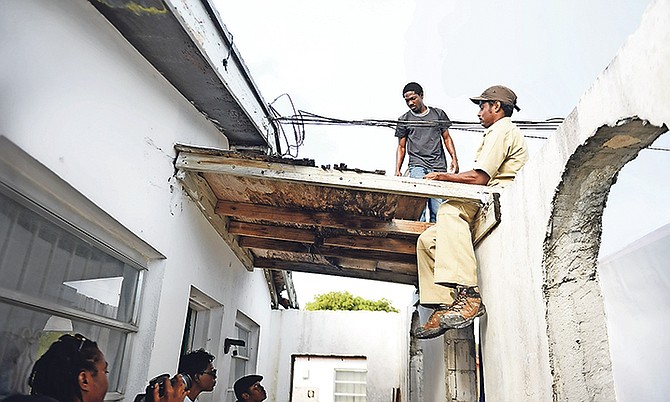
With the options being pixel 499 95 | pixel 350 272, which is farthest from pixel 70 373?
pixel 350 272

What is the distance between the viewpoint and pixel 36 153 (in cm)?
166

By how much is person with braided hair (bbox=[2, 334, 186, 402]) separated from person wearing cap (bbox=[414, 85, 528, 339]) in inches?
63.5

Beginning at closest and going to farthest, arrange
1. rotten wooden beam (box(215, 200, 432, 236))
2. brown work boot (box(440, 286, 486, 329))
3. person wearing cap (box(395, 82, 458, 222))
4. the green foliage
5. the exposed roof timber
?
1. brown work boot (box(440, 286, 486, 329))
2. the exposed roof timber
3. rotten wooden beam (box(215, 200, 432, 236))
4. person wearing cap (box(395, 82, 458, 222))
5. the green foliage

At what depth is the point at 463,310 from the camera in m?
2.54

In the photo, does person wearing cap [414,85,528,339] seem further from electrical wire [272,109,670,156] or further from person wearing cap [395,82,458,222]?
person wearing cap [395,82,458,222]

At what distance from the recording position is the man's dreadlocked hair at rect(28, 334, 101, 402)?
5.08 feet

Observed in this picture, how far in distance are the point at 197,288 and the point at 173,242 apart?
64cm

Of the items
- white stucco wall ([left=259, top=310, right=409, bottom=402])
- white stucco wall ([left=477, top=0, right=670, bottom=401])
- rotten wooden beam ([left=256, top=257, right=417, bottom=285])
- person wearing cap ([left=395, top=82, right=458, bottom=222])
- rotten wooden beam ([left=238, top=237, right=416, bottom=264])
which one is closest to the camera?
white stucco wall ([left=477, top=0, right=670, bottom=401])

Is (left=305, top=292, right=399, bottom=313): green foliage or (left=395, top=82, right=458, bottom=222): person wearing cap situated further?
(left=305, top=292, right=399, bottom=313): green foliage

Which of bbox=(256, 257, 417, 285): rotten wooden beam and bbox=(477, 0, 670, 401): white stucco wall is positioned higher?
bbox=(256, 257, 417, 285): rotten wooden beam

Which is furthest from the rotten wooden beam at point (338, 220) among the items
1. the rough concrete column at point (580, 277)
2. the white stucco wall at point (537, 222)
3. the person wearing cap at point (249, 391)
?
the rough concrete column at point (580, 277)

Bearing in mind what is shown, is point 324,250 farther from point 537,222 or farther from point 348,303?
point 348,303

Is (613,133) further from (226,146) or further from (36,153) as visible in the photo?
(226,146)

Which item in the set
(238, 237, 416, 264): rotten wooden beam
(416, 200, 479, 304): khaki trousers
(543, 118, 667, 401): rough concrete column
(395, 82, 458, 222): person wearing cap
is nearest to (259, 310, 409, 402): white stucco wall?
(238, 237, 416, 264): rotten wooden beam
